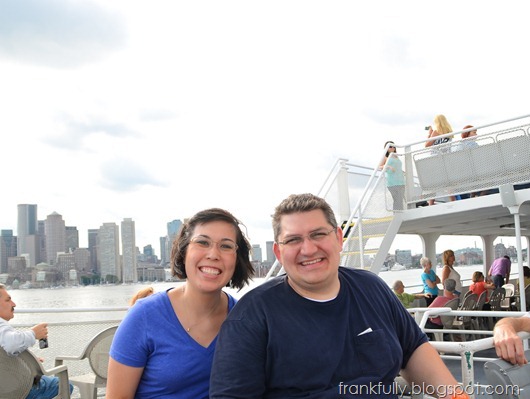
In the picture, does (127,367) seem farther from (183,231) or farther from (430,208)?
(430,208)

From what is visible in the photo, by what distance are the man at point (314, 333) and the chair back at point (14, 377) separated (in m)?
1.97

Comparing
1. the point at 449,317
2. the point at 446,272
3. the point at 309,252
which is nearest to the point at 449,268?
the point at 446,272

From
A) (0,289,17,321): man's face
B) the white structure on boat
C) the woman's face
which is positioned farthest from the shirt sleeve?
the white structure on boat

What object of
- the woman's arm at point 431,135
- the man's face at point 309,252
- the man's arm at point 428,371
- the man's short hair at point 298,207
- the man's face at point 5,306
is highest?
the woman's arm at point 431,135

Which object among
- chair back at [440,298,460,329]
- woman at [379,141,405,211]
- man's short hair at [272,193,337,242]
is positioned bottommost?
chair back at [440,298,460,329]

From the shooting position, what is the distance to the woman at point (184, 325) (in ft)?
7.09

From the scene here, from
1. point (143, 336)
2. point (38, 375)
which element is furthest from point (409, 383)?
point (38, 375)

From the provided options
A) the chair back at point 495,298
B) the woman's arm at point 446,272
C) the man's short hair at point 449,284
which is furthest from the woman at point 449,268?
the man's short hair at point 449,284

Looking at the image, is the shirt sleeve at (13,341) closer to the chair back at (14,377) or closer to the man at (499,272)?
the chair back at (14,377)

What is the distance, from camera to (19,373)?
3.36m

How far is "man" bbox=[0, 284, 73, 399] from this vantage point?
331 cm

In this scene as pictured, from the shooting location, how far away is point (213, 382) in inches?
78.4

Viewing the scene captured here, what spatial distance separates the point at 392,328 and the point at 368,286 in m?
0.21

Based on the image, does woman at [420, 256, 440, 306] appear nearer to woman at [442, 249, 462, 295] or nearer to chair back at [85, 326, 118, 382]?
woman at [442, 249, 462, 295]
